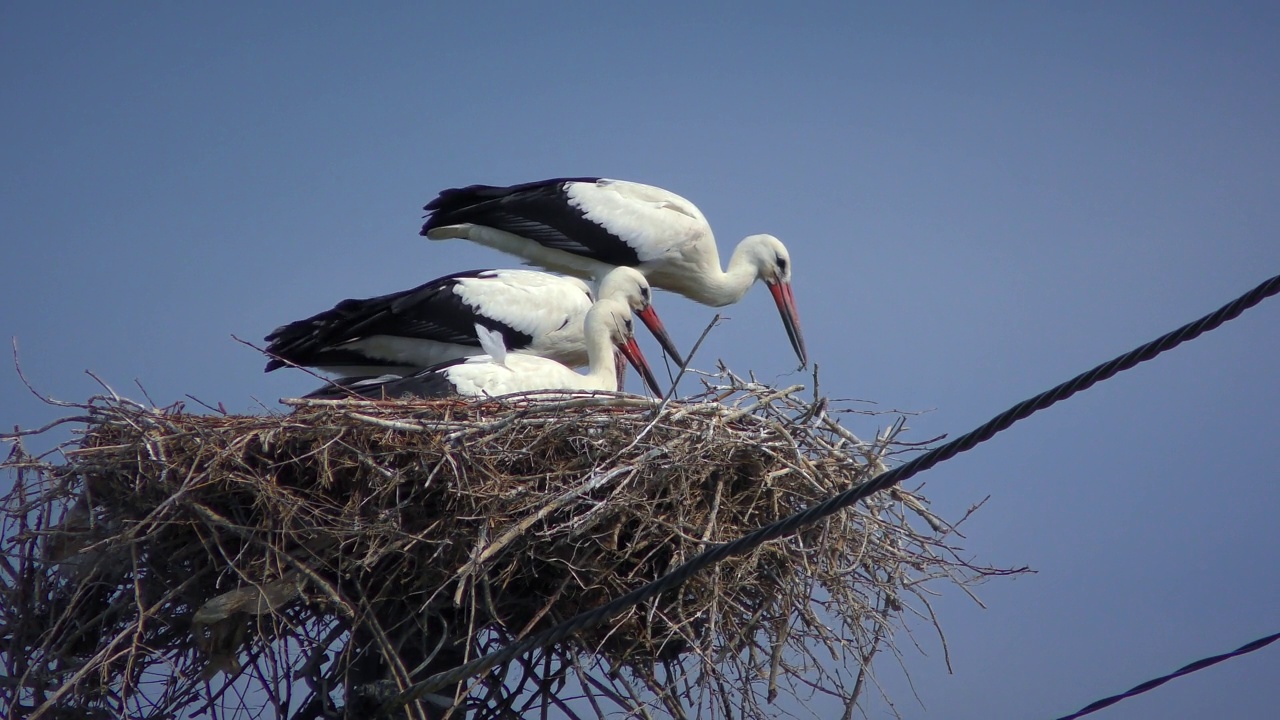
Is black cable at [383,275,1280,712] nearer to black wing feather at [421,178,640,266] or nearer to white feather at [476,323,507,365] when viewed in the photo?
white feather at [476,323,507,365]

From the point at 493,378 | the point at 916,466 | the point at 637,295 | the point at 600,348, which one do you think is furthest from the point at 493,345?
the point at 916,466

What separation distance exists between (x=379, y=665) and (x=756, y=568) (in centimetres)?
149

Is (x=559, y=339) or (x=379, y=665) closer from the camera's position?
(x=379, y=665)

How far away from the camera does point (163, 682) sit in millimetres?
5043

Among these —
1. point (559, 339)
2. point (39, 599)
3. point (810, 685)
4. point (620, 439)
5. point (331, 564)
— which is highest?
point (559, 339)

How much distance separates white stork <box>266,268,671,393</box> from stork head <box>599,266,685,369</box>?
0.04 feet

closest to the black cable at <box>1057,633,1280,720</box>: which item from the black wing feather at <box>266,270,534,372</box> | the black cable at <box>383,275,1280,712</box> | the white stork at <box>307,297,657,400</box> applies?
the black cable at <box>383,275,1280,712</box>

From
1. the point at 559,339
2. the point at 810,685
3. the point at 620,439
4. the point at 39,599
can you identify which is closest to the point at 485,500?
the point at 620,439

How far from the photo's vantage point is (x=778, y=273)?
26.7ft

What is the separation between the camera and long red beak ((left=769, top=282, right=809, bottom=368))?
8156 millimetres

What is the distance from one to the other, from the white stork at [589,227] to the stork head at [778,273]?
29 cm

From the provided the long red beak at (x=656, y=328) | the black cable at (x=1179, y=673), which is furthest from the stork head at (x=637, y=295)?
the black cable at (x=1179, y=673)

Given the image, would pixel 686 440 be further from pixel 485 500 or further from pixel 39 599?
pixel 39 599

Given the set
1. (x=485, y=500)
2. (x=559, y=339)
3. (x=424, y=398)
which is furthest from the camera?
(x=559, y=339)
